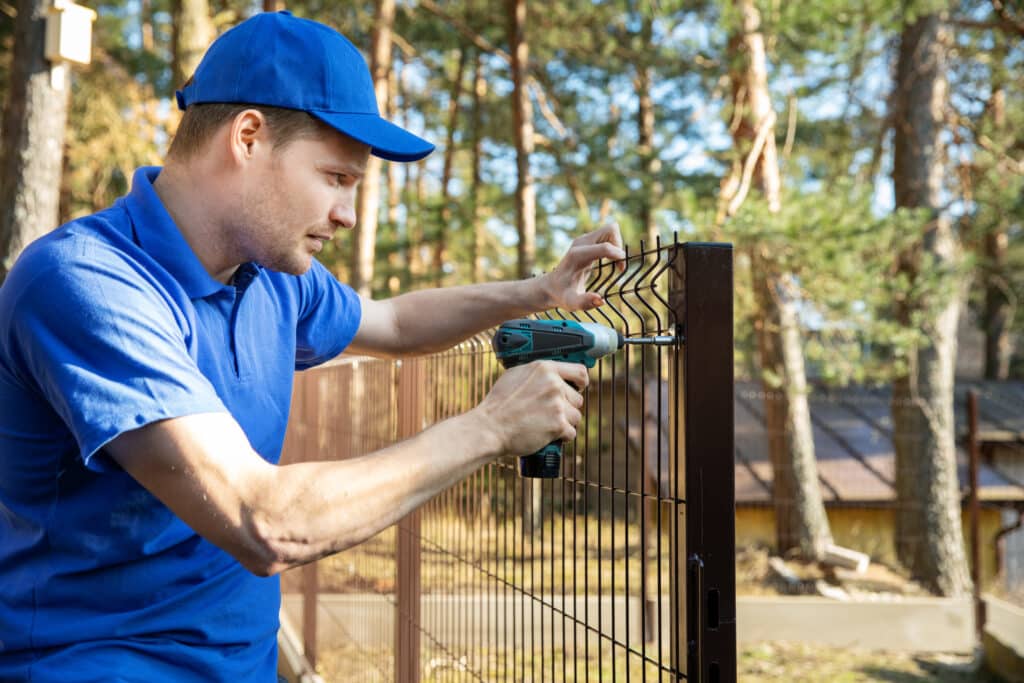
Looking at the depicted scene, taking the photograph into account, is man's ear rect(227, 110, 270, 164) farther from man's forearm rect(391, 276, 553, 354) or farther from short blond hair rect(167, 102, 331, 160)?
man's forearm rect(391, 276, 553, 354)

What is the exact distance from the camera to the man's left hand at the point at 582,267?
2.23m

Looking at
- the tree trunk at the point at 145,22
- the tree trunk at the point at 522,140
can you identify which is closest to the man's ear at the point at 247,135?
the tree trunk at the point at 522,140

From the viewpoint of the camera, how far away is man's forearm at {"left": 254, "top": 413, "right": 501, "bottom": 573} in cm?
148

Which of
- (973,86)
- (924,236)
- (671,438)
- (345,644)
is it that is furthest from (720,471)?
(973,86)

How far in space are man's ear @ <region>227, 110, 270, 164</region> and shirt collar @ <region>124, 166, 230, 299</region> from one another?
18 centimetres

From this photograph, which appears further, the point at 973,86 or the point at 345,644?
the point at 973,86

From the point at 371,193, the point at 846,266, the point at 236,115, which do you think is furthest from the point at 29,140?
the point at 371,193

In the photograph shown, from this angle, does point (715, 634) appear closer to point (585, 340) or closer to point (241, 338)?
point (585, 340)

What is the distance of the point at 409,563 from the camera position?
12.3ft

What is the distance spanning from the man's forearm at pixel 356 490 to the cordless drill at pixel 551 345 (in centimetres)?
23

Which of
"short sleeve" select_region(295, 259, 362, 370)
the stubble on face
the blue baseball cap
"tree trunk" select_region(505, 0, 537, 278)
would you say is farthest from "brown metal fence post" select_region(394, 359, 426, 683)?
"tree trunk" select_region(505, 0, 537, 278)

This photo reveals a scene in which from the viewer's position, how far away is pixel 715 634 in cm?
175

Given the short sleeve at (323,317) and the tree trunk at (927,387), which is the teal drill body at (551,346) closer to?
the short sleeve at (323,317)

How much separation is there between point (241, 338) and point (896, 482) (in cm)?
1007
